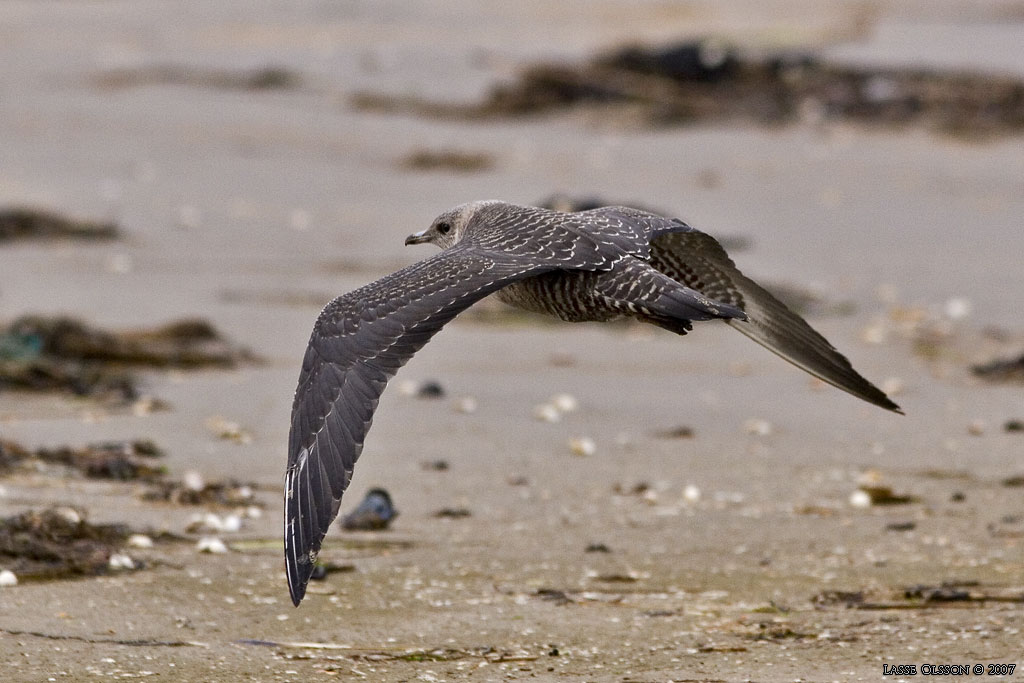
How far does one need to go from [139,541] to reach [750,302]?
233 centimetres

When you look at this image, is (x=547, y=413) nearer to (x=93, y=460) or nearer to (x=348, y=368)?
(x=93, y=460)

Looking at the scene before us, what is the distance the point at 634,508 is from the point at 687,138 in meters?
7.55

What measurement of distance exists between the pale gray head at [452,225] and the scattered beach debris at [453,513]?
1018 millimetres

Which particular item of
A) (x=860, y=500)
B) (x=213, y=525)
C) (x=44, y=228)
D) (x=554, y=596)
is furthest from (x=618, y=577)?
(x=44, y=228)

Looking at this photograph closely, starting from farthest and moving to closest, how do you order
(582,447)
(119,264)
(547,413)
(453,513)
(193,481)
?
(119,264) < (547,413) < (582,447) < (193,481) < (453,513)

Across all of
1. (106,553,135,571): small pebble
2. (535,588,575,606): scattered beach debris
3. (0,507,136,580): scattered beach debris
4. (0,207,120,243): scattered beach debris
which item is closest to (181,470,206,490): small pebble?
(0,507,136,580): scattered beach debris

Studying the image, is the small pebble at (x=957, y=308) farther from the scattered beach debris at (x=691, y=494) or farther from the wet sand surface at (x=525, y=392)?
the scattered beach debris at (x=691, y=494)

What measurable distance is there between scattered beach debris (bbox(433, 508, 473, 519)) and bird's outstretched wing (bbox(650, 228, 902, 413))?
1181 millimetres

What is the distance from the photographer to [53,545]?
18.4 feet

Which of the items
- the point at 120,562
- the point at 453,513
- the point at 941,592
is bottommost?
the point at 120,562

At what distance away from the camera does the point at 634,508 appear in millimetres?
6691

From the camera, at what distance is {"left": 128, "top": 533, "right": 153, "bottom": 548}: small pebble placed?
5836 millimetres

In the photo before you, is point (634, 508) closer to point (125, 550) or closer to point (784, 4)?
point (125, 550)

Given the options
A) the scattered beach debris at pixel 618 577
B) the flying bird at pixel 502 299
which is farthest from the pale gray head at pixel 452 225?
the scattered beach debris at pixel 618 577
